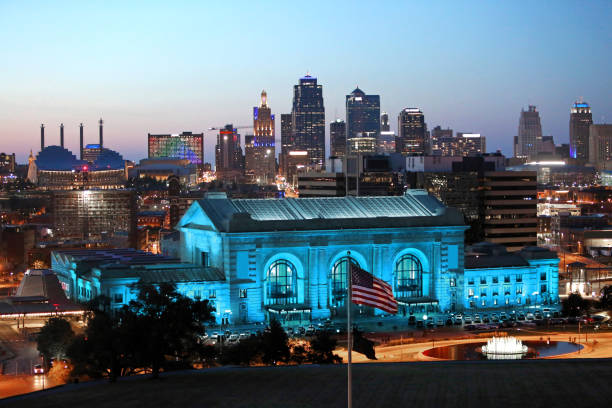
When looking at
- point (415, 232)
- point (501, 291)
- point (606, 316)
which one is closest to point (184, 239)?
point (415, 232)

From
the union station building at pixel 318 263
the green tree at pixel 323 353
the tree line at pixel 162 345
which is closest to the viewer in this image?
the tree line at pixel 162 345

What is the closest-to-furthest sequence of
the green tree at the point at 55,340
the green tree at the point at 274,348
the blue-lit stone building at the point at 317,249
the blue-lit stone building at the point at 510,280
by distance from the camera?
the green tree at the point at 274,348
the green tree at the point at 55,340
the blue-lit stone building at the point at 317,249
the blue-lit stone building at the point at 510,280

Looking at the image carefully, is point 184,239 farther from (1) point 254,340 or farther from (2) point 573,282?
(2) point 573,282

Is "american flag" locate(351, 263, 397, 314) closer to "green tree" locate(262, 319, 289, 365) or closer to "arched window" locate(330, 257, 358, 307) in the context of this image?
"green tree" locate(262, 319, 289, 365)

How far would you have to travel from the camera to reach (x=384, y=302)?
66.8 metres

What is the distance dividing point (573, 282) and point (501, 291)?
25148 millimetres

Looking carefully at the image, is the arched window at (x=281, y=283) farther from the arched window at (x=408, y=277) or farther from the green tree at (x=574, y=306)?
the green tree at (x=574, y=306)

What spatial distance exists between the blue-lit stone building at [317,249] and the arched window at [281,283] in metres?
0.11

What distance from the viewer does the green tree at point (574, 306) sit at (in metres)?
129

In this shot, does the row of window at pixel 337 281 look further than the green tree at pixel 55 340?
Yes

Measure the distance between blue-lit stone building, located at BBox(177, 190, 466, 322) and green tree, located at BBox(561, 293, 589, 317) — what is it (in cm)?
→ 1249

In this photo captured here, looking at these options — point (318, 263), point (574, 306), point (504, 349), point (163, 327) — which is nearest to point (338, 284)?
point (318, 263)

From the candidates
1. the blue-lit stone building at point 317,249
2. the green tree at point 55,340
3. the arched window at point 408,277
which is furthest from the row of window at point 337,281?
the green tree at point 55,340

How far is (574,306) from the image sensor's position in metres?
130
